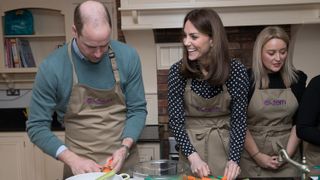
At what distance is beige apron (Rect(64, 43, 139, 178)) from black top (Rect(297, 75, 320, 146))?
2.59 feet

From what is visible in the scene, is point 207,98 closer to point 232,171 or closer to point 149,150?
point 232,171

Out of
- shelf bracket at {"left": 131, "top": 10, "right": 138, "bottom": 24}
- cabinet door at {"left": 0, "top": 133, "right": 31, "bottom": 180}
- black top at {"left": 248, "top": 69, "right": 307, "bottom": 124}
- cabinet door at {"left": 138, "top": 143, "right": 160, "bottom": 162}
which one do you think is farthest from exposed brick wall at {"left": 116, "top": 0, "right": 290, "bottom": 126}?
cabinet door at {"left": 0, "top": 133, "right": 31, "bottom": 180}

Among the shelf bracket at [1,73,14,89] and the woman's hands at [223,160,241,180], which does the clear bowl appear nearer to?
the woman's hands at [223,160,241,180]

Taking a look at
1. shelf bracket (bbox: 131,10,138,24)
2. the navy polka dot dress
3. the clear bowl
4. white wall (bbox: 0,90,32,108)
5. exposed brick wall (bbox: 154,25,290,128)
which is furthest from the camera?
white wall (bbox: 0,90,32,108)

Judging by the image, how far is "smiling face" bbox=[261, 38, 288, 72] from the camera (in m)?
1.69

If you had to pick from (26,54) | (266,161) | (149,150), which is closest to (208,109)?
(266,161)

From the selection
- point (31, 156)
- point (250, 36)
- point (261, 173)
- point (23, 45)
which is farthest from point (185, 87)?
point (23, 45)

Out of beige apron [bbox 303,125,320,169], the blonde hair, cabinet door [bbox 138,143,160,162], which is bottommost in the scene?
cabinet door [bbox 138,143,160,162]

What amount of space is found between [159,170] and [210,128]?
435 millimetres

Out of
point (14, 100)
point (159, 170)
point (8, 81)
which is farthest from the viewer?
point (14, 100)

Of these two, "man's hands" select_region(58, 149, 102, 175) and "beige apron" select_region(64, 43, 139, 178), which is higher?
"beige apron" select_region(64, 43, 139, 178)

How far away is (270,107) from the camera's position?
175cm

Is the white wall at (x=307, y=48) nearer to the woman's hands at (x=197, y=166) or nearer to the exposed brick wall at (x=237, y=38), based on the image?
the exposed brick wall at (x=237, y=38)

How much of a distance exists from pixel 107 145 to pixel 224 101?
536 millimetres
